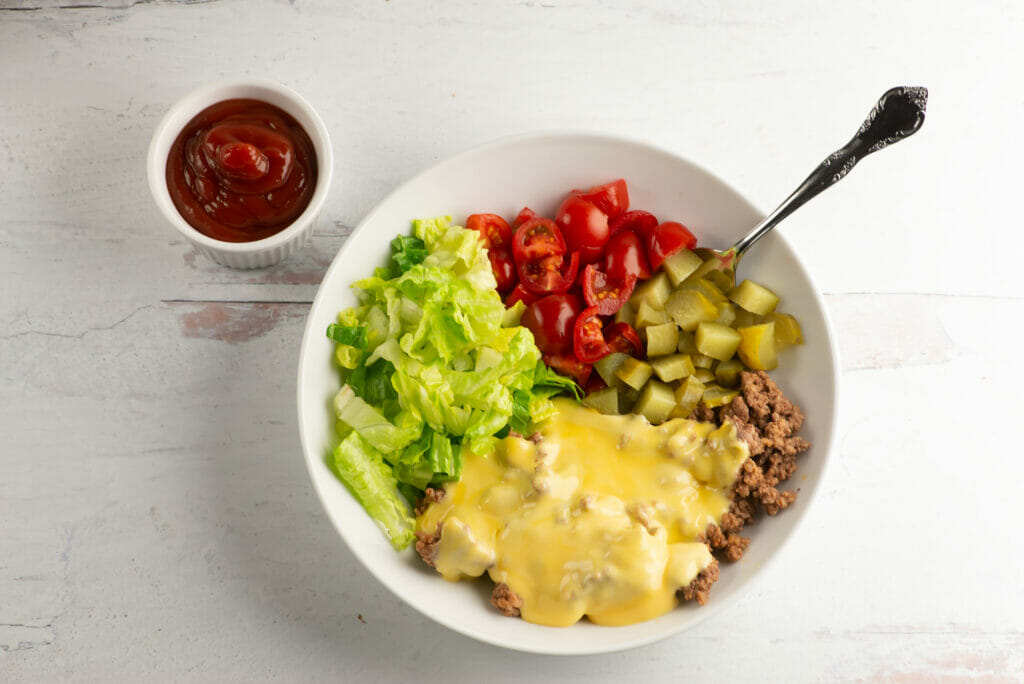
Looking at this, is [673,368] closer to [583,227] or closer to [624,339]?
[624,339]

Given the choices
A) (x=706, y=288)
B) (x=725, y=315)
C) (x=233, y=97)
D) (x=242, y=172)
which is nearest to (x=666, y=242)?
(x=706, y=288)

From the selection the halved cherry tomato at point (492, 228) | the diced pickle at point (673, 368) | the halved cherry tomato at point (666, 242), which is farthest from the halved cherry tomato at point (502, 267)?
the diced pickle at point (673, 368)

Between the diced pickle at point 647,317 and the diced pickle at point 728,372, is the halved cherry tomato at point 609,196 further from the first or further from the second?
the diced pickle at point 728,372

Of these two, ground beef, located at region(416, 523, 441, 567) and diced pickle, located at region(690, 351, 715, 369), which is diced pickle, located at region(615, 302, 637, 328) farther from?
ground beef, located at region(416, 523, 441, 567)

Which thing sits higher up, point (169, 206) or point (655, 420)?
point (169, 206)

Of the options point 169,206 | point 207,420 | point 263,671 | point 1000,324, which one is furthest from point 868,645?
point 169,206

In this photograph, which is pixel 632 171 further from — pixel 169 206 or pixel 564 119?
pixel 169 206

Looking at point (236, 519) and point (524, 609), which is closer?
point (524, 609)
